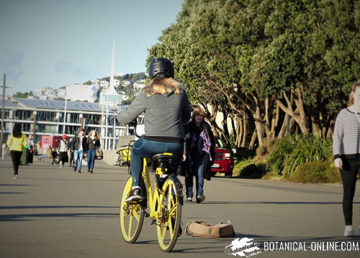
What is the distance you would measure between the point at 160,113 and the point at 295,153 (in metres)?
21.7

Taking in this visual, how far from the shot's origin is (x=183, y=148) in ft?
24.8

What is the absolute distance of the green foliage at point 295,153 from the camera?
2828cm

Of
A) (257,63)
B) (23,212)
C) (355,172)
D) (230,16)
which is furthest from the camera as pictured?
(230,16)

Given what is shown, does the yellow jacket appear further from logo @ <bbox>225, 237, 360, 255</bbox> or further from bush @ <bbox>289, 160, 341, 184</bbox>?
logo @ <bbox>225, 237, 360, 255</bbox>

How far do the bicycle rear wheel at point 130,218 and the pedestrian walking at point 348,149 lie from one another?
295 centimetres

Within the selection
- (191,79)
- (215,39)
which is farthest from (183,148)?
(191,79)

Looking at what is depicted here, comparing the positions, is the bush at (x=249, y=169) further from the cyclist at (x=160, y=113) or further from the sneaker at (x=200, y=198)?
the cyclist at (x=160, y=113)

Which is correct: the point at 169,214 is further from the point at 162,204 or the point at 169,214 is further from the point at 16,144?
the point at 16,144

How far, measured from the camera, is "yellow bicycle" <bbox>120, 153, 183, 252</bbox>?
715 cm

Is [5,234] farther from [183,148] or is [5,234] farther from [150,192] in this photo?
[183,148]

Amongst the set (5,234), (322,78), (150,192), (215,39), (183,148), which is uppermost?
(215,39)

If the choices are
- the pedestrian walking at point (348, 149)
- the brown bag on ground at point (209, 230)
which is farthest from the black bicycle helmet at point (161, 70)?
the pedestrian walking at point (348, 149)

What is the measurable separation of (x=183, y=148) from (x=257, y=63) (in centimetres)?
2482

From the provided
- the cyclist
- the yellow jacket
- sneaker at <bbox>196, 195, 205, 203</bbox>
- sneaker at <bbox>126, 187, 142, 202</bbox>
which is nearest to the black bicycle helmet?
the cyclist
